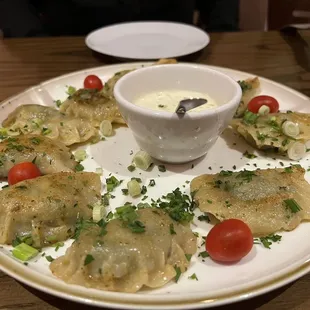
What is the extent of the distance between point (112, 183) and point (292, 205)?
3.00 feet

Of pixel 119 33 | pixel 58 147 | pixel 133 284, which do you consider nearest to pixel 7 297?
pixel 133 284

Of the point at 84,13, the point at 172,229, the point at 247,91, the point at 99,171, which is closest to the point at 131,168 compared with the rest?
the point at 99,171

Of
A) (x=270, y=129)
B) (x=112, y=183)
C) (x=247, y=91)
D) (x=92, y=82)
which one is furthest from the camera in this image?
(x=92, y=82)

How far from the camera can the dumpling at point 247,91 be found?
3081 mm

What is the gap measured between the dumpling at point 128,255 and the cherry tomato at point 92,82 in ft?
5.26

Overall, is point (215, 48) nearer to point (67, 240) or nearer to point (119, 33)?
point (119, 33)

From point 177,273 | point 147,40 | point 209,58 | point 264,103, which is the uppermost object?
point 177,273

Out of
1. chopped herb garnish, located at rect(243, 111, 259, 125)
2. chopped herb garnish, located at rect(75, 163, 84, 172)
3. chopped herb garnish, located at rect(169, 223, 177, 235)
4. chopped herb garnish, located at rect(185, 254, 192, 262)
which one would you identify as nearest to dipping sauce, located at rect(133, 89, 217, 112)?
chopped herb garnish, located at rect(243, 111, 259, 125)

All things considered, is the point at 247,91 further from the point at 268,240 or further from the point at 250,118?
the point at 268,240

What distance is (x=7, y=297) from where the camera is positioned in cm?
184

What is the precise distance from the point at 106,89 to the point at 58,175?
1.11 meters

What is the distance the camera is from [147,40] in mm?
4344

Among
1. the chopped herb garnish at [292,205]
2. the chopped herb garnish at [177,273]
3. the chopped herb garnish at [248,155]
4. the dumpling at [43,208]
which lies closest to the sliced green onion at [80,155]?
the dumpling at [43,208]

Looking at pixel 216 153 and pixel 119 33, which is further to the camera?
pixel 119 33
